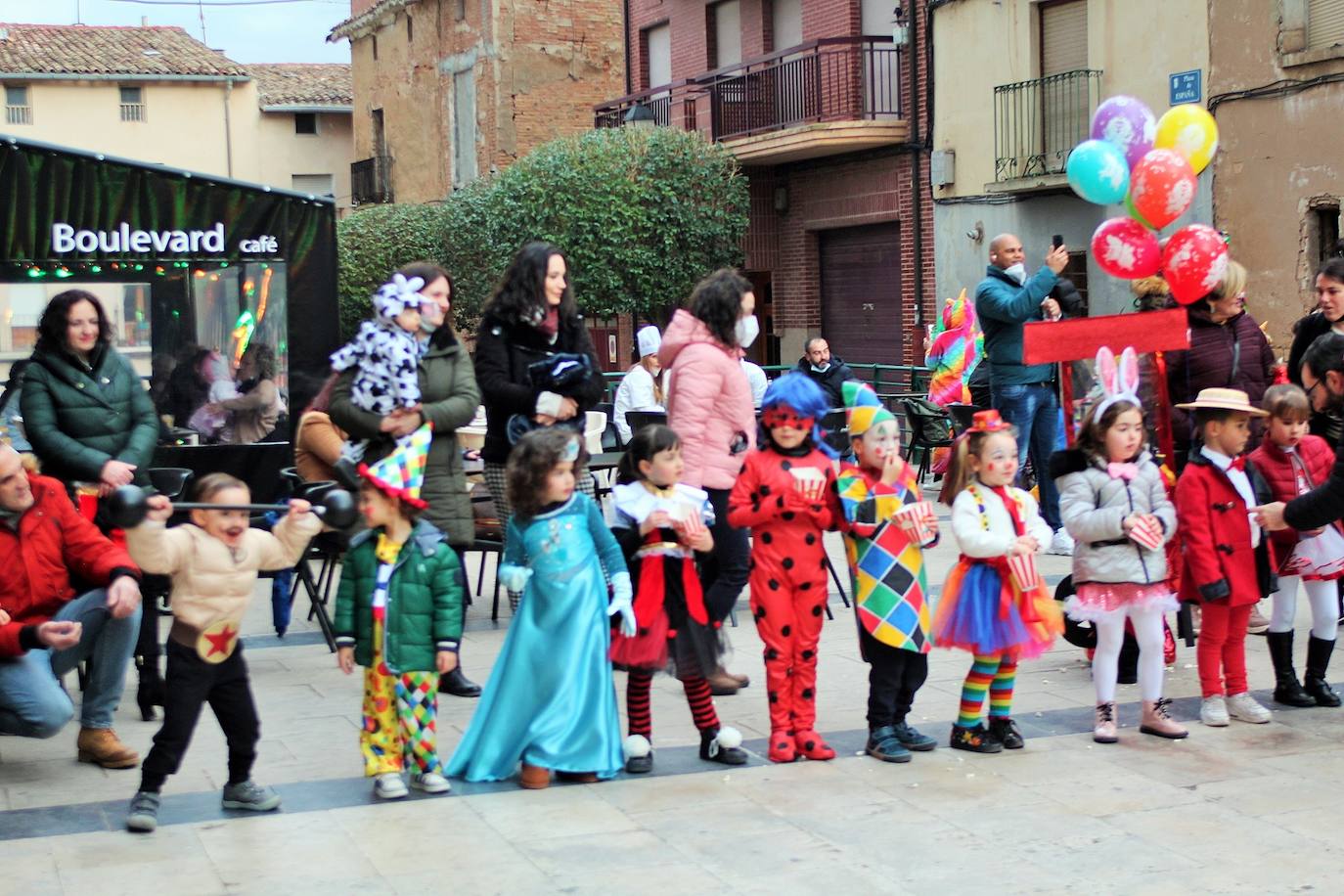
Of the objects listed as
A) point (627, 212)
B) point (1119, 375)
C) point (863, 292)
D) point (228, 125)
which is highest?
point (228, 125)

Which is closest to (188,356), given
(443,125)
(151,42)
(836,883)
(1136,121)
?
(1136,121)

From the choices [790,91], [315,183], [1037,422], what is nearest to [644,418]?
[1037,422]

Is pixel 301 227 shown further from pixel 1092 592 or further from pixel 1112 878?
pixel 1112 878

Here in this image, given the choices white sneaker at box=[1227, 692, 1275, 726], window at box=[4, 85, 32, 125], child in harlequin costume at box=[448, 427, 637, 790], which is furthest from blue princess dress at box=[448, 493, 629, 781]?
window at box=[4, 85, 32, 125]

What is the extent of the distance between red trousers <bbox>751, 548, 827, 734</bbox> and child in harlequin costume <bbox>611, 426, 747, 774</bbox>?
0.62ft

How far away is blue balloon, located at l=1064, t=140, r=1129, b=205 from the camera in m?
8.20

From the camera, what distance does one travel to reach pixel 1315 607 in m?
6.85

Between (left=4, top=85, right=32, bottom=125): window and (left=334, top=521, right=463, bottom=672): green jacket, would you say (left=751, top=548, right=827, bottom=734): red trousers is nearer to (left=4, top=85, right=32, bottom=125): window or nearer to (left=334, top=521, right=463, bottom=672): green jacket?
(left=334, top=521, right=463, bottom=672): green jacket

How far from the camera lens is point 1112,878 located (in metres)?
4.70

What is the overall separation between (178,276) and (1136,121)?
6507mm

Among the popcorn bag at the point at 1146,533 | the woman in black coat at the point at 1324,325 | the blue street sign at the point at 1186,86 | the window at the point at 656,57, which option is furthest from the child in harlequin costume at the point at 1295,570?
the window at the point at 656,57

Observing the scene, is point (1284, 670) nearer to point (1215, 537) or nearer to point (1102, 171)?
point (1215, 537)

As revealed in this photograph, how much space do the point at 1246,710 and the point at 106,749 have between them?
4.29 metres

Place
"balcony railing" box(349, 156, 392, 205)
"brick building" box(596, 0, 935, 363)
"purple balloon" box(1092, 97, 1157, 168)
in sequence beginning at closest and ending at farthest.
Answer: "purple balloon" box(1092, 97, 1157, 168), "brick building" box(596, 0, 935, 363), "balcony railing" box(349, 156, 392, 205)
